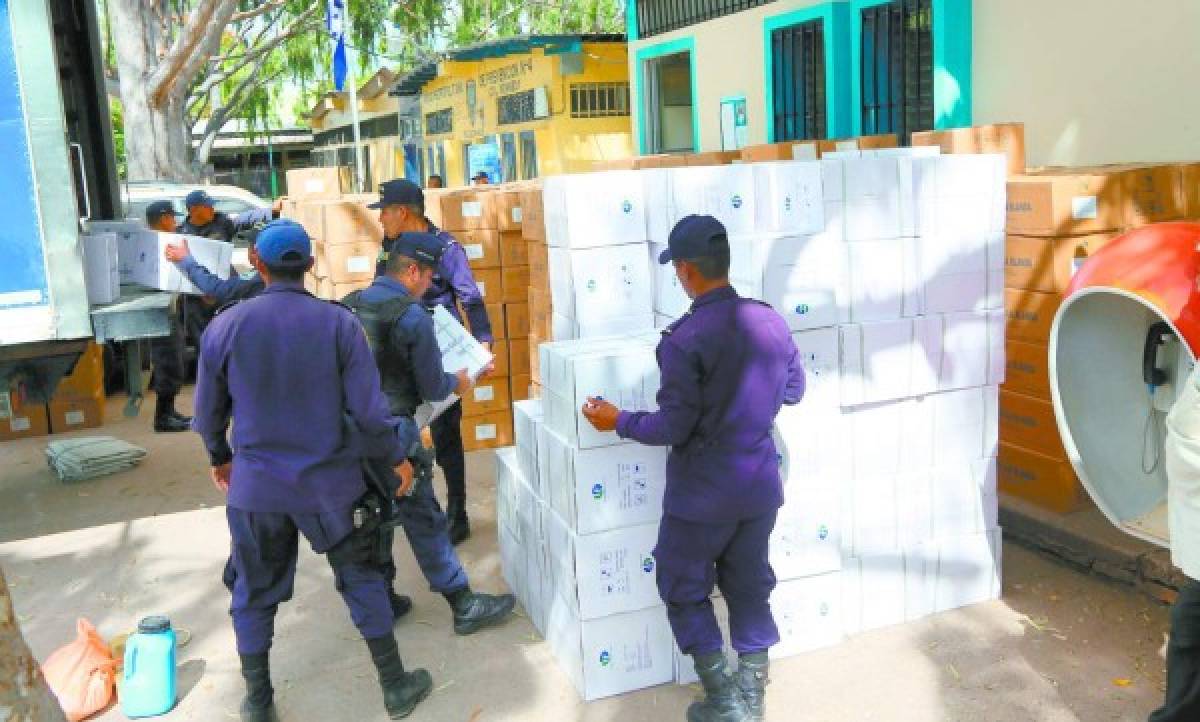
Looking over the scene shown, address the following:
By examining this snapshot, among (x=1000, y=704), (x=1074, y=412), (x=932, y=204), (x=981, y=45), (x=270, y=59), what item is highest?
(x=270, y=59)

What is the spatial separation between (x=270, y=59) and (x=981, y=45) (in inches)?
1085

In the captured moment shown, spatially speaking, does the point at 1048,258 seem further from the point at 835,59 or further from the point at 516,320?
the point at 835,59

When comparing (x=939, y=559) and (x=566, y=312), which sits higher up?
(x=566, y=312)

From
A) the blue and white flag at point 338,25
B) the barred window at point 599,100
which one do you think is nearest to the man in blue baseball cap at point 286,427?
the blue and white flag at point 338,25

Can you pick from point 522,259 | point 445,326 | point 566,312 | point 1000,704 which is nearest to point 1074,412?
point 1000,704

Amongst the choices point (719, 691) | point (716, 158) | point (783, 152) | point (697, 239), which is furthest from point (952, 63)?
point (719, 691)

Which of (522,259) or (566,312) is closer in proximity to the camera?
(566,312)

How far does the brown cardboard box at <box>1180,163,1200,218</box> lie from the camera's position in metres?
5.39

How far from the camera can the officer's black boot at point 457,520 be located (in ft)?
18.8

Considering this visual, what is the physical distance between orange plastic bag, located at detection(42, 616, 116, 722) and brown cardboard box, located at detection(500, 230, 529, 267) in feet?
12.9

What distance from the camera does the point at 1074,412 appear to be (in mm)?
4406

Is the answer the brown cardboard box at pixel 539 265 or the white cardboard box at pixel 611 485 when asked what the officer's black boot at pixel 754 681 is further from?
the brown cardboard box at pixel 539 265

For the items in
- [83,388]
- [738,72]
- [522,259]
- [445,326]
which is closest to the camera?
[445,326]

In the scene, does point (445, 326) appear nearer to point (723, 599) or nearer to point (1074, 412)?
point (723, 599)
